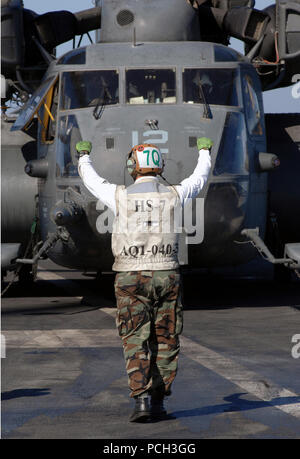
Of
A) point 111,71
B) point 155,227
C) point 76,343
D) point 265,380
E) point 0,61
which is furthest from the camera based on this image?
point 0,61

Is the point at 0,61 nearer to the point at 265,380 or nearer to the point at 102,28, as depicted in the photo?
the point at 102,28

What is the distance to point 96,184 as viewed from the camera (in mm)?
7836

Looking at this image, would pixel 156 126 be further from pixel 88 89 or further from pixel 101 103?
pixel 88 89

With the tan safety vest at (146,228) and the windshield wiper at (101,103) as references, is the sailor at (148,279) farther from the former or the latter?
the windshield wiper at (101,103)

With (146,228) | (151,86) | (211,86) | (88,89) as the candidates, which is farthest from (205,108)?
(146,228)

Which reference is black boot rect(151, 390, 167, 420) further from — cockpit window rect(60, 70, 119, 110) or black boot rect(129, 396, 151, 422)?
cockpit window rect(60, 70, 119, 110)

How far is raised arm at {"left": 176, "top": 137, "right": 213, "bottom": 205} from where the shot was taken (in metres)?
7.73

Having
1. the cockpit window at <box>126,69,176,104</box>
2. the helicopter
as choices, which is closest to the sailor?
the helicopter

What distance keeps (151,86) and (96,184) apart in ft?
21.1

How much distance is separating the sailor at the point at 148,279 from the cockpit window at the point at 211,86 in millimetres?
6371

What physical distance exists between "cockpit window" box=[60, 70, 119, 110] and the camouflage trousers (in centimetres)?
677
